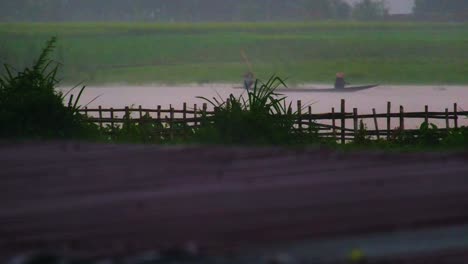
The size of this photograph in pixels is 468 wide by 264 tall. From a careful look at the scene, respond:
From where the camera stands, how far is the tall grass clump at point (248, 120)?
10148 mm

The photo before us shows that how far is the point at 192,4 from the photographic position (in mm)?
36875

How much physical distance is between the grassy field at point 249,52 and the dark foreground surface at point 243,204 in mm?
23816

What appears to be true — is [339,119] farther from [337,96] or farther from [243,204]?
[243,204]

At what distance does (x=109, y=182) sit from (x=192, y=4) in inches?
1339

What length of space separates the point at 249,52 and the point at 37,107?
28.1m

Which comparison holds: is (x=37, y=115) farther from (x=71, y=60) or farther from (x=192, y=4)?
(x=192, y=4)

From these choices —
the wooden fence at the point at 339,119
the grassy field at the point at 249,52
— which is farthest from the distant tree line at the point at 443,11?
the wooden fence at the point at 339,119

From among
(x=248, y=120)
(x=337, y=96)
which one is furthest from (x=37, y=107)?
(x=337, y=96)

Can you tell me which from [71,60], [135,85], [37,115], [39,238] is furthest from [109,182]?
[71,60]

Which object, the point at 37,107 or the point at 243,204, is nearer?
the point at 243,204

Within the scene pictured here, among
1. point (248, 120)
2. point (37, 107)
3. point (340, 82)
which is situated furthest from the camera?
point (340, 82)

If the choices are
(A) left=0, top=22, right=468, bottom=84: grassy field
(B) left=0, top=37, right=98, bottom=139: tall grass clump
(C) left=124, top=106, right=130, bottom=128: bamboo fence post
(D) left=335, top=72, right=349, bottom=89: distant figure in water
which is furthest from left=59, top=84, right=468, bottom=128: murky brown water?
(B) left=0, top=37, right=98, bottom=139: tall grass clump

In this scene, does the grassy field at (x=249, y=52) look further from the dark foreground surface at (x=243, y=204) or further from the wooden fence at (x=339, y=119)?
the dark foreground surface at (x=243, y=204)

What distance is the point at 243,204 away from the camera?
2.80 metres
